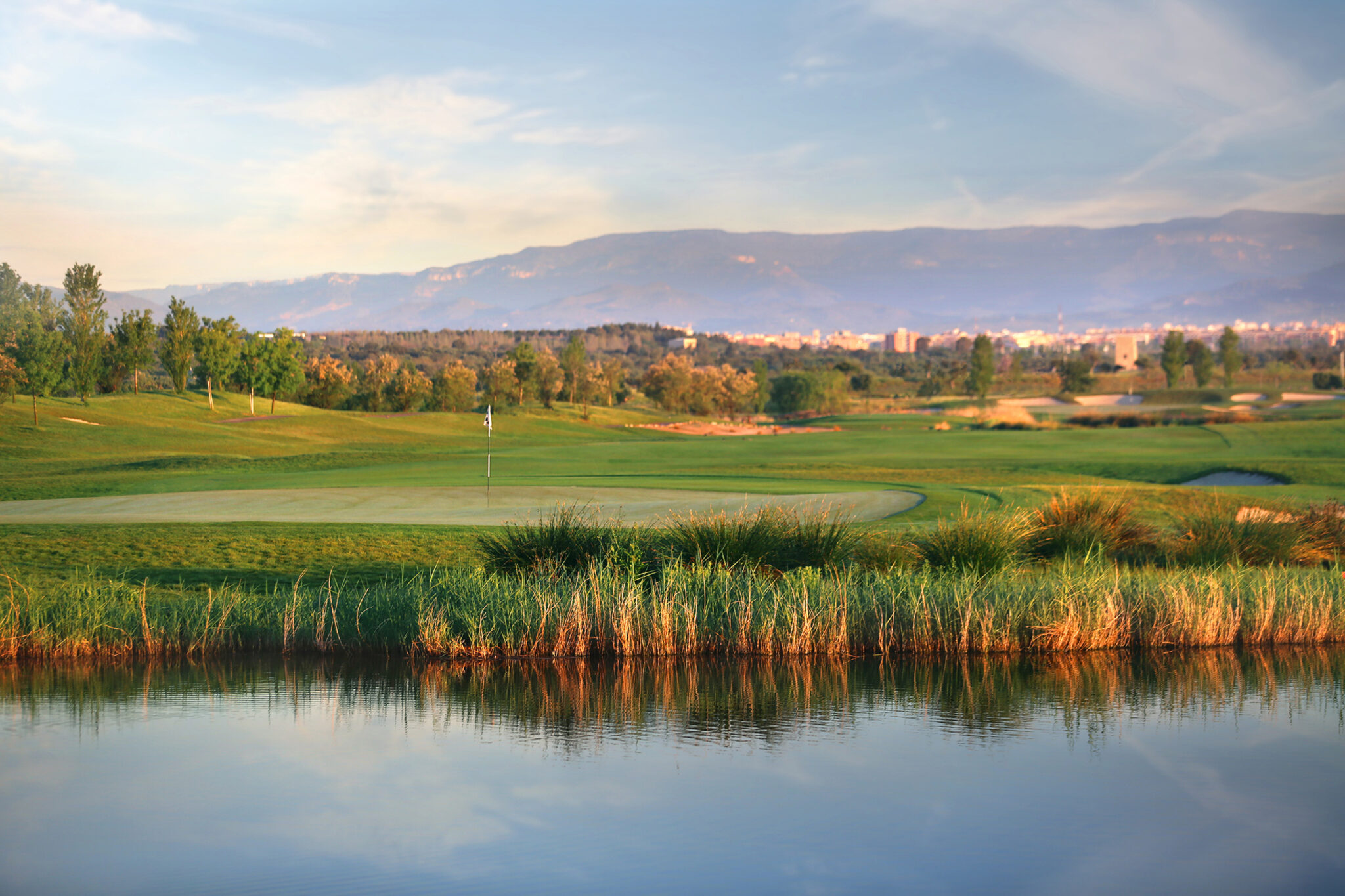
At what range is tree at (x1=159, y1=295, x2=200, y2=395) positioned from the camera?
66938mm

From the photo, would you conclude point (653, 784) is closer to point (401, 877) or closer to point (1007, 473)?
point (401, 877)

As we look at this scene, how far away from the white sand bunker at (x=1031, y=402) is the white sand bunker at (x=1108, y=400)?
6.42ft

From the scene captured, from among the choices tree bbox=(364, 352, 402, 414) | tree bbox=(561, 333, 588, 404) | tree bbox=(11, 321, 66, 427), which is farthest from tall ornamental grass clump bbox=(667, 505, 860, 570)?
tree bbox=(561, 333, 588, 404)

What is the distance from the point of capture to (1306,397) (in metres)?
96.2

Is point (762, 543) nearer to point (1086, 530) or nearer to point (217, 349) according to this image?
point (1086, 530)

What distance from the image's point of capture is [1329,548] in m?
17.4

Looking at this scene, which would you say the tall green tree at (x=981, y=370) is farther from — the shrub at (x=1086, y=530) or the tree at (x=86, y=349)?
the shrub at (x=1086, y=530)

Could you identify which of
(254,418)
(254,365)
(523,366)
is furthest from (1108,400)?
(254,418)

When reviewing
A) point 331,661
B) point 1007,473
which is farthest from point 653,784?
point 1007,473

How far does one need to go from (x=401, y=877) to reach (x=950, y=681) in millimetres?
6059

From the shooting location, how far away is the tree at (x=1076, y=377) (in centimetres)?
11881

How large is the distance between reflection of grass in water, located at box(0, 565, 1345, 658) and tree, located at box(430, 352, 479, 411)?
265 feet

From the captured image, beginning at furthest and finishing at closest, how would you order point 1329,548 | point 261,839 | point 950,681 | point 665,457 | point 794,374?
point 794,374 → point 665,457 → point 1329,548 → point 950,681 → point 261,839

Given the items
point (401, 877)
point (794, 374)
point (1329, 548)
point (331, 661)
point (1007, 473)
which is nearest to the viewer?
point (401, 877)
